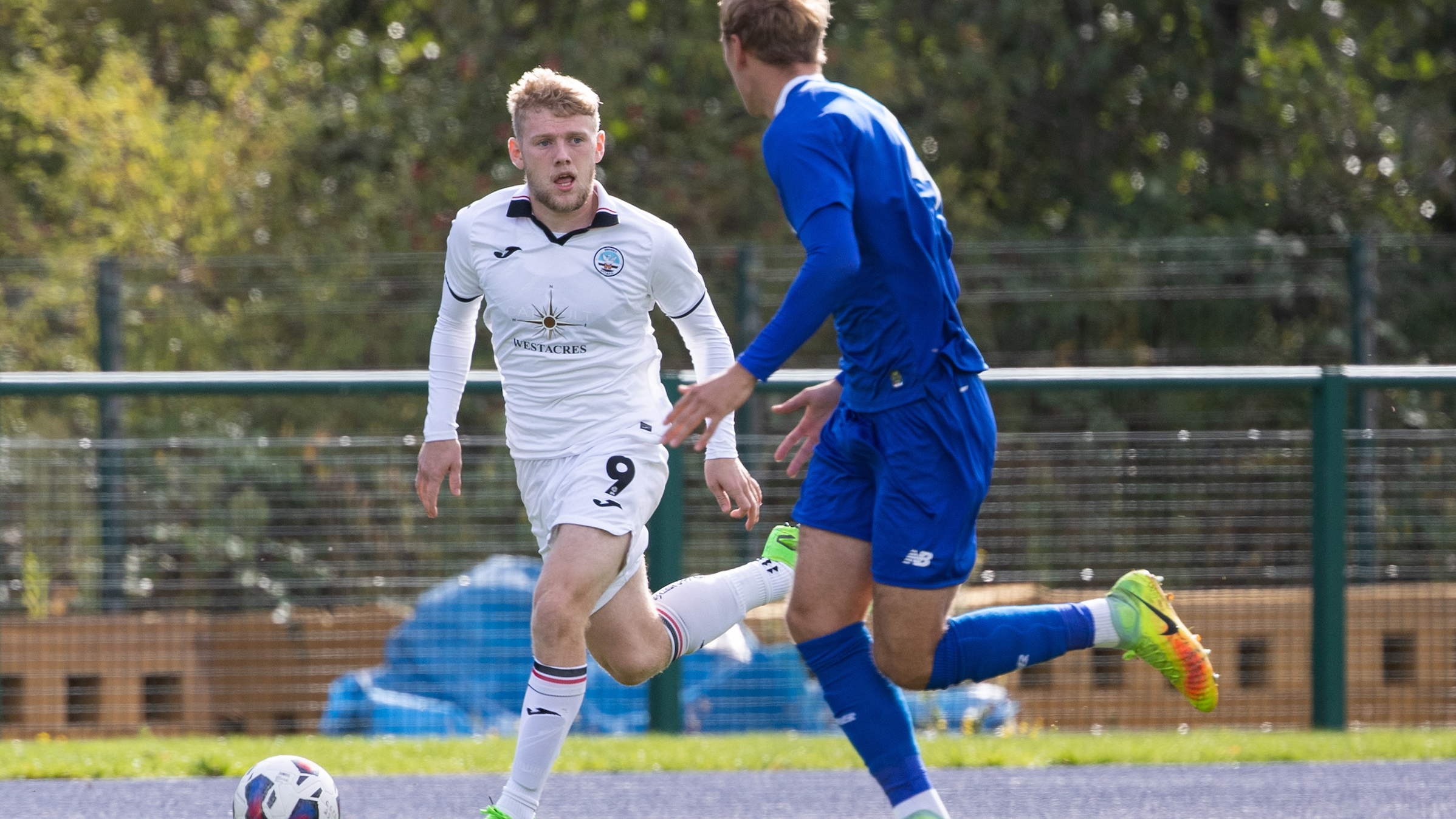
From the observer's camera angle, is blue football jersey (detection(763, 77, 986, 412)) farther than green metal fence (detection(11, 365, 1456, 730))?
No

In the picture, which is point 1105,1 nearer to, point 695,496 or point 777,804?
point 695,496

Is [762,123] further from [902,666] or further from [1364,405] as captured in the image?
[902,666]

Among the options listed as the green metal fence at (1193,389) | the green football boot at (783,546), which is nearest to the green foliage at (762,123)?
the green metal fence at (1193,389)

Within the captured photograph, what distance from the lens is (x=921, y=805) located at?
397 centimetres

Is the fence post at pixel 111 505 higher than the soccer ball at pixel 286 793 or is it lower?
higher

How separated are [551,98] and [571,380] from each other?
0.78 metres

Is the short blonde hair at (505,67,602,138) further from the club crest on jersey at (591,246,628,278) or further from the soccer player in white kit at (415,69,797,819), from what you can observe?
the club crest on jersey at (591,246,628,278)

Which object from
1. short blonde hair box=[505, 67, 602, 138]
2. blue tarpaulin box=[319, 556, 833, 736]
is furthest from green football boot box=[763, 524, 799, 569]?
blue tarpaulin box=[319, 556, 833, 736]

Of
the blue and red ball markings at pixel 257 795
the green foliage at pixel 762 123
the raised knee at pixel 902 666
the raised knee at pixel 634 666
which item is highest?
the green foliage at pixel 762 123

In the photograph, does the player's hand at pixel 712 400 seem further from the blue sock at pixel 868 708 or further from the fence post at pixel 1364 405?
the fence post at pixel 1364 405

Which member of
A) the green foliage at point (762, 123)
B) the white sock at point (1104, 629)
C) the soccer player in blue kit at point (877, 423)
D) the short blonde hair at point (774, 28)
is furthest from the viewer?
the green foliage at point (762, 123)

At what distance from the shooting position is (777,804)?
569 cm

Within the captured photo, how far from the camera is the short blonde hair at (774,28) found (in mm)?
3906

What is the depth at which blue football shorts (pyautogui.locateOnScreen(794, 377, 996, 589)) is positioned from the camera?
3934mm
